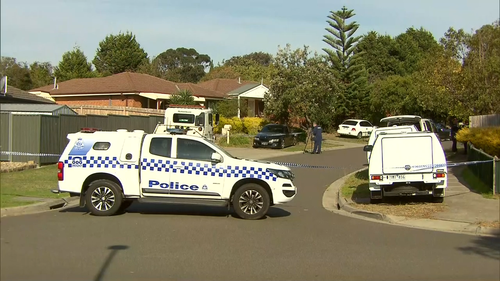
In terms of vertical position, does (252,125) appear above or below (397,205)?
above

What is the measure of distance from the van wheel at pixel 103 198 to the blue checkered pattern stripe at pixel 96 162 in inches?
14.0

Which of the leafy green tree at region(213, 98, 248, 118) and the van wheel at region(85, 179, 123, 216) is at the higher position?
the leafy green tree at region(213, 98, 248, 118)

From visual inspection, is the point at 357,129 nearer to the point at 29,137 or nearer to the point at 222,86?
the point at 222,86

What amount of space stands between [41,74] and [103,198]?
6015 centimetres

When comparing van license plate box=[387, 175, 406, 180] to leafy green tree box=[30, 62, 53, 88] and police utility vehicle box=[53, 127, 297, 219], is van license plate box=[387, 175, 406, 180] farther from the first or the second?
leafy green tree box=[30, 62, 53, 88]

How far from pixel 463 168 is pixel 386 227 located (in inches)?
390

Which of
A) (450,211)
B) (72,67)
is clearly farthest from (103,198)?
(72,67)

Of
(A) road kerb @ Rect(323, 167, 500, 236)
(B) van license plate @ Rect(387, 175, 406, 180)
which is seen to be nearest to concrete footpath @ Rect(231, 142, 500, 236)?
(A) road kerb @ Rect(323, 167, 500, 236)

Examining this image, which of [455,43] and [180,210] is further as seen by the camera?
[455,43]

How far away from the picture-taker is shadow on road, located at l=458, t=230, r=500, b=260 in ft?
27.4

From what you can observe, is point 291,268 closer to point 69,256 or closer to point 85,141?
point 69,256

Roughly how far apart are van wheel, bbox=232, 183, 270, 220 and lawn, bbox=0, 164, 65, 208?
453 cm

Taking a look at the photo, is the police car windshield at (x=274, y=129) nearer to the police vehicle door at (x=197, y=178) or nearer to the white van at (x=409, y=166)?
the white van at (x=409, y=166)

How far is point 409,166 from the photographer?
41.4ft
